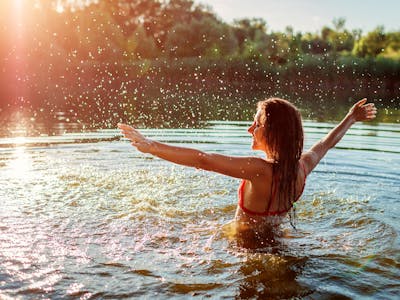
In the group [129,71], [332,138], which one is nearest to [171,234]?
[332,138]

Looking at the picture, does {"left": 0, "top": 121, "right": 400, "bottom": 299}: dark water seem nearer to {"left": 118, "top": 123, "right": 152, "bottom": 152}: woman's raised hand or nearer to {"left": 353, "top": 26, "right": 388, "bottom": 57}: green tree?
{"left": 118, "top": 123, "right": 152, "bottom": 152}: woman's raised hand

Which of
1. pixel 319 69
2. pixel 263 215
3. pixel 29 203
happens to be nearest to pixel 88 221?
pixel 29 203

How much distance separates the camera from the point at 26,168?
26.6ft

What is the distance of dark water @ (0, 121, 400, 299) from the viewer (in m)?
3.93

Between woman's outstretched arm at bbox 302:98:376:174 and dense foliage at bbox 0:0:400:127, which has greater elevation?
dense foliage at bbox 0:0:400:127

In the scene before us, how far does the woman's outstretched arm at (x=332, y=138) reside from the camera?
202 inches

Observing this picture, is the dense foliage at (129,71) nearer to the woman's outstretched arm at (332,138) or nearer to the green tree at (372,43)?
the woman's outstretched arm at (332,138)

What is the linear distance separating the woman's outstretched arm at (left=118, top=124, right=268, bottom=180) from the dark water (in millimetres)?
879

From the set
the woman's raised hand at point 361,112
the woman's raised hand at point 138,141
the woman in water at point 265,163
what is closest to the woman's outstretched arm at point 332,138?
the woman's raised hand at point 361,112

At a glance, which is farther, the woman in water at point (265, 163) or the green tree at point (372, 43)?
the green tree at point (372, 43)

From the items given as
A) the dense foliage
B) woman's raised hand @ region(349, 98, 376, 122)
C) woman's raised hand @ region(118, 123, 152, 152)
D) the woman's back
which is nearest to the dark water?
the woman's back

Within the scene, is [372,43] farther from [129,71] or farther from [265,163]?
[265,163]

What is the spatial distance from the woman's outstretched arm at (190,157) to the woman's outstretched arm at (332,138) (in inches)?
43.8

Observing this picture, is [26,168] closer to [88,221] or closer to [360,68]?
[88,221]
